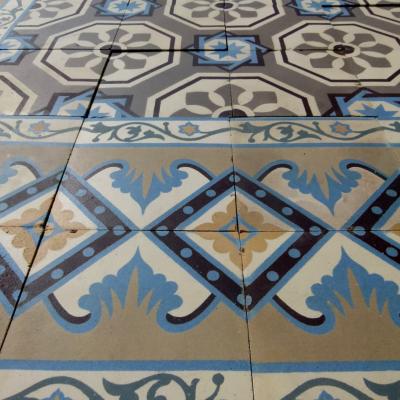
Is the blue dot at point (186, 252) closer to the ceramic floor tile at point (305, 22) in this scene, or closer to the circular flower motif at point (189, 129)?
the circular flower motif at point (189, 129)

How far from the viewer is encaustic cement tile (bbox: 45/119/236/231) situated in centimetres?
101

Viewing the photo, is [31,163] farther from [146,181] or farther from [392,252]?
[392,252]

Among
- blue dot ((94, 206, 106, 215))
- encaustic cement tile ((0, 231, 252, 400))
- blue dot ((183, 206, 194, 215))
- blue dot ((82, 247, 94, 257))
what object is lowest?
encaustic cement tile ((0, 231, 252, 400))

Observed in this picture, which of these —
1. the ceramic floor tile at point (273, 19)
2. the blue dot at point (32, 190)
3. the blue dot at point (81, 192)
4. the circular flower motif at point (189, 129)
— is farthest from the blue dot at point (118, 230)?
the ceramic floor tile at point (273, 19)

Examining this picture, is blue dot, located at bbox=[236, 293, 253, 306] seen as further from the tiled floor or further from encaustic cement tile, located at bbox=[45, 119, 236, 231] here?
encaustic cement tile, located at bbox=[45, 119, 236, 231]

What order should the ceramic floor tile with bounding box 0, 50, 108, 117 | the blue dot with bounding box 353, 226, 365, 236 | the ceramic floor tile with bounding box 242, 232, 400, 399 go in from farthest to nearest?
1. the ceramic floor tile with bounding box 0, 50, 108, 117
2. the blue dot with bounding box 353, 226, 365, 236
3. the ceramic floor tile with bounding box 242, 232, 400, 399

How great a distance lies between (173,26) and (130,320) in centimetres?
134

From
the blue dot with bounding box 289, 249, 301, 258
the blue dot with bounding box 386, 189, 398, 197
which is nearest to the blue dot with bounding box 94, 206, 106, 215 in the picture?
the blue dot with bounding box 289, 249, 301, 258

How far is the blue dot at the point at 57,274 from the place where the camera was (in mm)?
896

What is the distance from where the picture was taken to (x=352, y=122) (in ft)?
4.11

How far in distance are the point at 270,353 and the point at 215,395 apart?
13cm

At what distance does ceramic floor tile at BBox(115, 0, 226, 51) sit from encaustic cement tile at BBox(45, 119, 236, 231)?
0.51 meters

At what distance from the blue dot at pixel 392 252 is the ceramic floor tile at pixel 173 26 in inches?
39.5

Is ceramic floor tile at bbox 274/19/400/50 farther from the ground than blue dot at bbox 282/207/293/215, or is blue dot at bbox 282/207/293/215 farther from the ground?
ceramic floor tile at bbox 274/19/400/50
